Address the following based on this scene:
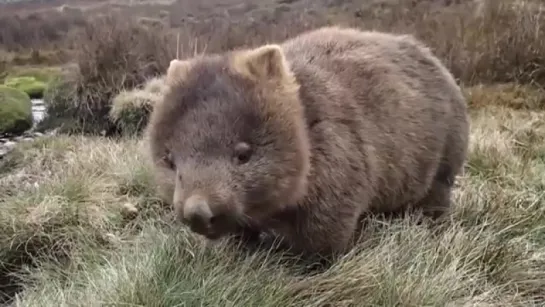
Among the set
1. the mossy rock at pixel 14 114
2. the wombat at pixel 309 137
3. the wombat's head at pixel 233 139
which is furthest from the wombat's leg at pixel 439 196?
the mossy rock at pixel 14 114

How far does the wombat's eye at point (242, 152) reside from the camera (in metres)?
2.71

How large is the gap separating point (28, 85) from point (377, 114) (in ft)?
38.9

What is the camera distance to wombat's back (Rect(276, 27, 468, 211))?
3123mm

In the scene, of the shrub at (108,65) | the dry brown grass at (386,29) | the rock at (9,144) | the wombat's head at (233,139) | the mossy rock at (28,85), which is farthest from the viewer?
the mossy rock at (28,85)

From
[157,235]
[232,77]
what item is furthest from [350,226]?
[157,235]

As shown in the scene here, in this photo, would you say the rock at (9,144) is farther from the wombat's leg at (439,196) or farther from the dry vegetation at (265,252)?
the wombat's leg at (439,196)

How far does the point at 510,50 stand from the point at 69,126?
5469 millimetres

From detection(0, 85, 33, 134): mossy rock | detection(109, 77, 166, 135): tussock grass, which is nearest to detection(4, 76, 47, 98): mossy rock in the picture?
detection(0, 85, 33, 134): mossy rock

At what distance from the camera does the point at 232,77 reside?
2.90 metres

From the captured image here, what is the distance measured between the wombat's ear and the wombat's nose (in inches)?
24.9

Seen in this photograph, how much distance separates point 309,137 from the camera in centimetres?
300

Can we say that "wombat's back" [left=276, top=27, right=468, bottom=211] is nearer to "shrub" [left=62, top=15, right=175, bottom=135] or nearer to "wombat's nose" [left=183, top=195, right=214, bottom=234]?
"wombat's nose" [left=183, top=195, right=214, bottom=234]

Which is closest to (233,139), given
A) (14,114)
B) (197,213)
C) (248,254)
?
(197,213)

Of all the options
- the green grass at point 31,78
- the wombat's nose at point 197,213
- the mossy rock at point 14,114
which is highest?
the wombat's nose at point 197,213
